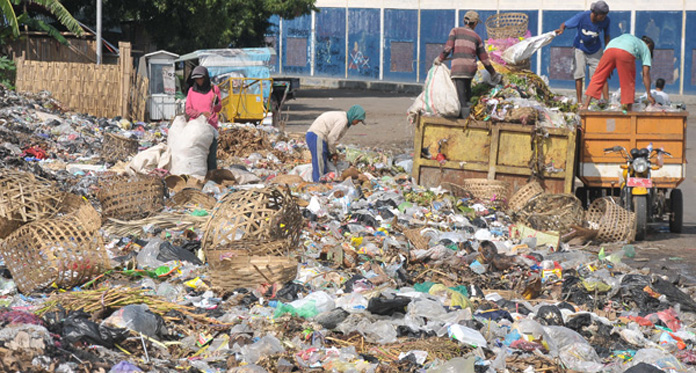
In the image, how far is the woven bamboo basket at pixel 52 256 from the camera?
596 centimetres

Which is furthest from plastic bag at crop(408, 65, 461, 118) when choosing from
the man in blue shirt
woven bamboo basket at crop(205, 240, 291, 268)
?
woven bamboo basket at crop(205, 240, 291, 268)

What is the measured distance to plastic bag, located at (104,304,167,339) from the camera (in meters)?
Answer: 4.98

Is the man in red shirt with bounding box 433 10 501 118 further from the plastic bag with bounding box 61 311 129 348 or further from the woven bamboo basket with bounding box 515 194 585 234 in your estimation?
the plastic bag with bounding box 61 311 129 348

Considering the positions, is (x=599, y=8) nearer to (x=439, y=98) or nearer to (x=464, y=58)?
(x=464, y=58)

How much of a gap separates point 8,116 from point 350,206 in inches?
326

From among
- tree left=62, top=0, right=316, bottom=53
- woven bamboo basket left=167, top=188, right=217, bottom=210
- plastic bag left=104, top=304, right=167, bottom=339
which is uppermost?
tree left=62, top=0, right=316, bottom=53

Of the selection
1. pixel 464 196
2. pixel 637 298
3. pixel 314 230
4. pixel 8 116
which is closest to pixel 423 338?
pixel 637 298

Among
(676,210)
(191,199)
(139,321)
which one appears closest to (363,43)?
(676,210)

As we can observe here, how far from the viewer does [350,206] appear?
9281 millimetres

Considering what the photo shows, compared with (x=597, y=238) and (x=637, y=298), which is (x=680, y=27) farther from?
(x=637, y=298)

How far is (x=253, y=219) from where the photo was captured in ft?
22.5

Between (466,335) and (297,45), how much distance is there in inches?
1507

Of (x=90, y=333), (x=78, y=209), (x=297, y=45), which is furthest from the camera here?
(x=297, y=45)

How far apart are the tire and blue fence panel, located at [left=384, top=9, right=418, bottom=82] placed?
29240 mm
